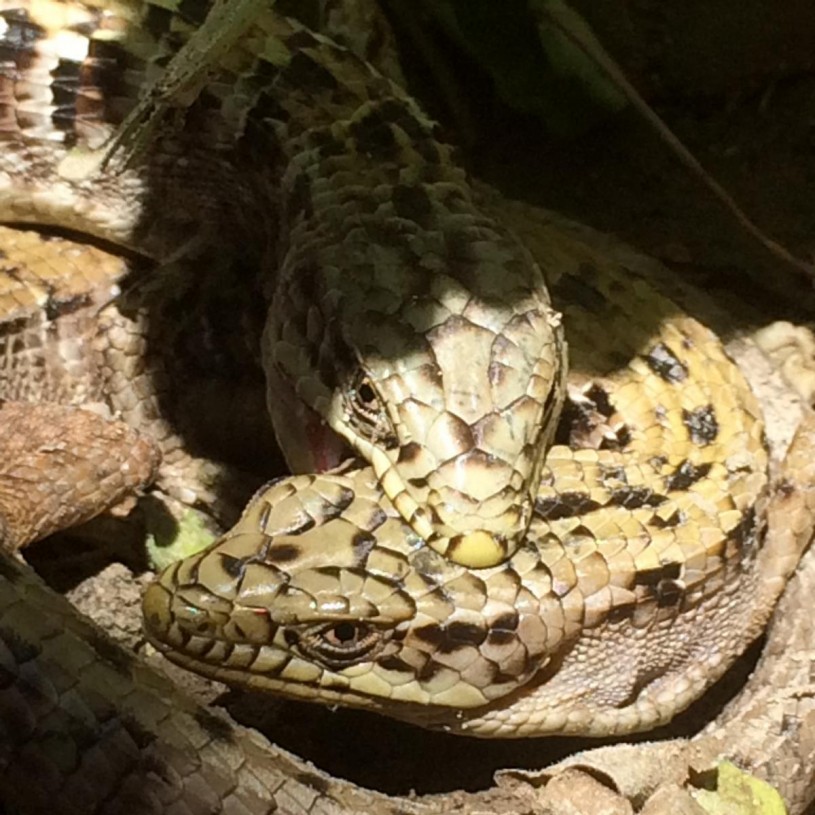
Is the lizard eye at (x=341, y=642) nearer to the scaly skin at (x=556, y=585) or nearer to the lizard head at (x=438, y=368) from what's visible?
the scaly skin at (x=556, y=585)

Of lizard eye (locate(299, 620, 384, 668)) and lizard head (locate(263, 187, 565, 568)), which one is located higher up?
lizard head (locate(263, 187, 565, 568))

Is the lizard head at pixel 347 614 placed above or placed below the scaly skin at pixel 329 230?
below

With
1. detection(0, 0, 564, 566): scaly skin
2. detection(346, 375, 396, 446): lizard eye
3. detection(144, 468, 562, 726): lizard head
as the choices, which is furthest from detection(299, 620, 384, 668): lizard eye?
detection(346, 375, 396, 446): lizard eye

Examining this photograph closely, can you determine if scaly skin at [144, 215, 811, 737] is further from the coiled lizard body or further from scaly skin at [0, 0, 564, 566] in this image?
scaly skin at [0, 0, 564, 566]

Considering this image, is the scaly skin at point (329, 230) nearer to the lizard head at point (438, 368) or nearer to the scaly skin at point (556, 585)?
the lizard head at point (438, 368)

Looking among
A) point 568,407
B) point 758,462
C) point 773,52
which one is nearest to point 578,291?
point 568,407

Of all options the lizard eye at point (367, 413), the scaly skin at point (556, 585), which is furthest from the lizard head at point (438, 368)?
the scaly skin at point (556, 585)

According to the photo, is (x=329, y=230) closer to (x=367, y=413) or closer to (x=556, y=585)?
(x=367, y=413)
